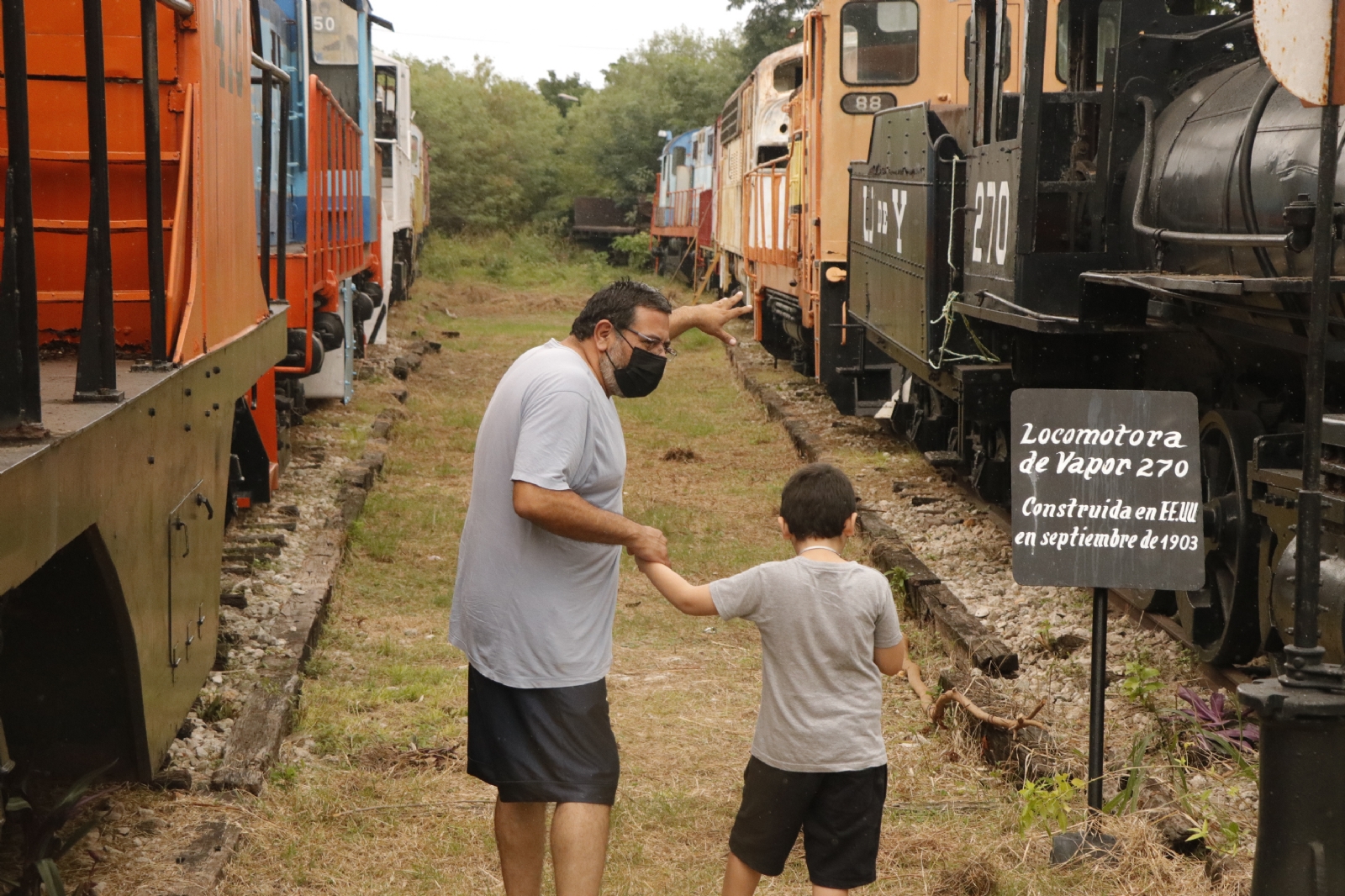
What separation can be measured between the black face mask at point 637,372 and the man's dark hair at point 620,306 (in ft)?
0.18

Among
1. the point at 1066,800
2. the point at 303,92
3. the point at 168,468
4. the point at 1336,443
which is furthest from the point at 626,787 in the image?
the point at 303,92

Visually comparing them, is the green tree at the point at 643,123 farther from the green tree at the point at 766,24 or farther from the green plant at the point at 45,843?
the green plant at the point at 45,843

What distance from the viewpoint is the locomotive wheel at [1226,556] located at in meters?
5.42

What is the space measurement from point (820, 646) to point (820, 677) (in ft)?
Answer: 0.24

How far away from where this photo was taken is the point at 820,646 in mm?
3340

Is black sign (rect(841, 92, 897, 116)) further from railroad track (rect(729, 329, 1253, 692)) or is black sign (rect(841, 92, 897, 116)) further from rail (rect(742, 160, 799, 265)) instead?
railroad track (rect(729, 329, 1253, 692))

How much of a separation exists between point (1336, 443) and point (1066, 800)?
1.32 metres

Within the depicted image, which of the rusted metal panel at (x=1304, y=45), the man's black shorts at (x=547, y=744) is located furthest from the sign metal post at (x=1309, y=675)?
the man's black shorts at (x=547, y=744)

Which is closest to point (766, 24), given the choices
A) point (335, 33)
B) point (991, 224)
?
point (335, 33)

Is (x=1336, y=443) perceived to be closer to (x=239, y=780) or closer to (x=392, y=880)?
(x=392, y=880)

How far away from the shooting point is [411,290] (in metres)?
31.6

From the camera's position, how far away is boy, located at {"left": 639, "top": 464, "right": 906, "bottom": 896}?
131 inches

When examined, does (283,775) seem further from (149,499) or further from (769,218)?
(769,218)

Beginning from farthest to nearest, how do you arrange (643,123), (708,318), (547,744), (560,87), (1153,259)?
(560,87) → (643,123) → (1153,259) → (708,318) → (547,744)
